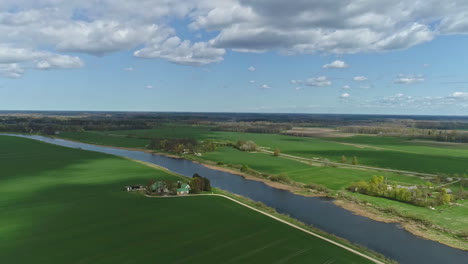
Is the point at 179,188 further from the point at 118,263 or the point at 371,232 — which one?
the point at 371,232

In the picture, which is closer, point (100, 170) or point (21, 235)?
point (21, 235)

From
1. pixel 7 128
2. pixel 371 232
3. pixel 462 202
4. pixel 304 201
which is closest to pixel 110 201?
pixel 304 201

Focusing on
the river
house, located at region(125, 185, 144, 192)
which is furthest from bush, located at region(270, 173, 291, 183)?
house, located at region(125, 185, 144, 192)

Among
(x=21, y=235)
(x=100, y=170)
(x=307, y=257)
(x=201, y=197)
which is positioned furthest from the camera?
(x=100, y=170)

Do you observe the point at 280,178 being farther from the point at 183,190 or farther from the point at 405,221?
the point at 405,221

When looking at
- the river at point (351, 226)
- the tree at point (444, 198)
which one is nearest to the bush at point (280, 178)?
the river at point (351, 226)

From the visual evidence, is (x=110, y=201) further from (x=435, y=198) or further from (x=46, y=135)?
(x=46, y=135)

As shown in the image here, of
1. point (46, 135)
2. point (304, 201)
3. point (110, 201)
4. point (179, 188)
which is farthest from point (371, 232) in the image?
point (46, 135)

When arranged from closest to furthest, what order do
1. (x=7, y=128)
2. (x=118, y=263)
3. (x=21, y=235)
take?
(x=118, y=263), (x=21, y=235), (x=7, y=128)
